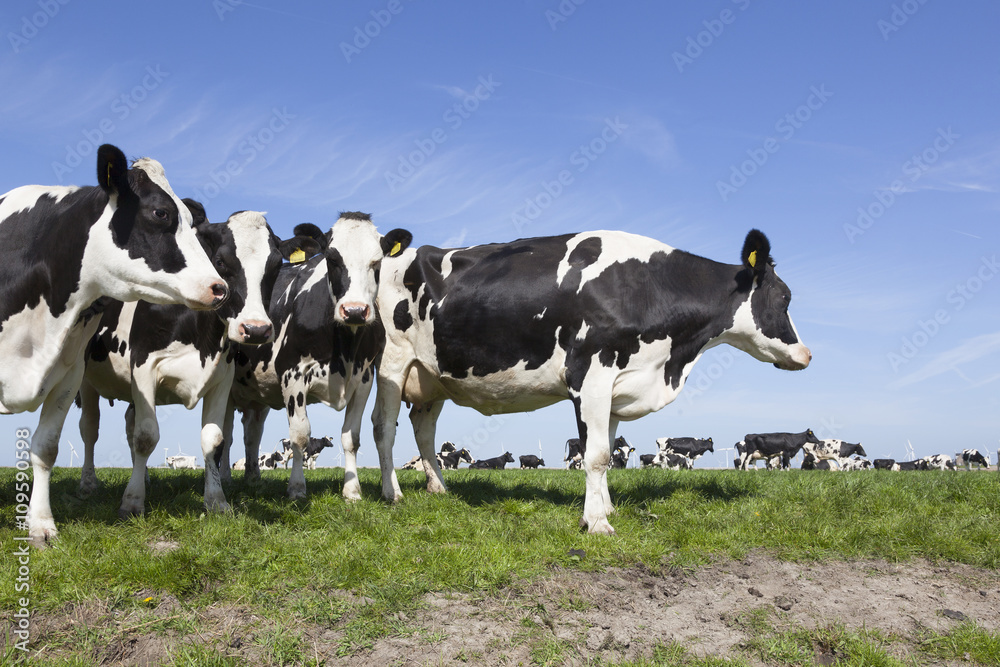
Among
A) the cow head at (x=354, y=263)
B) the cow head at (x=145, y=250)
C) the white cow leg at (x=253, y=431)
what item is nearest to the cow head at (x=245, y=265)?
the cow head at (x=145, y=250)

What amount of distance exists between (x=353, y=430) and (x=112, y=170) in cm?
446

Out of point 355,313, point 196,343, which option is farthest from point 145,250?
point 355,313

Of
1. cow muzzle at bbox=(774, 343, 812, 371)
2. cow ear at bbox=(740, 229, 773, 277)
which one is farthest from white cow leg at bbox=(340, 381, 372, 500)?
cow muzzle at bbox=(774, 343, 812, 371)

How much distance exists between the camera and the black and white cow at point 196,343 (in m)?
7.77

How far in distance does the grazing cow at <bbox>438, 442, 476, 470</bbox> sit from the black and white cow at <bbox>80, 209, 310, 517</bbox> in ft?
85.4

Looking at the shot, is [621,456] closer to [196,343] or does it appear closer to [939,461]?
[939,461]

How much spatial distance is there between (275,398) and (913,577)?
7.90 meters

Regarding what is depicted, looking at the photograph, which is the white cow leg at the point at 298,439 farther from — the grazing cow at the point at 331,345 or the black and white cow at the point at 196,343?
the black and white cow at the point at 196,343

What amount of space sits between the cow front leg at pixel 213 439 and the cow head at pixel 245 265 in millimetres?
1032

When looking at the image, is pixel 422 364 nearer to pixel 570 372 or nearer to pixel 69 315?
pixel 570 372

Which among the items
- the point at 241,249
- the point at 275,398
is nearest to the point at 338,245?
the point at 241,249

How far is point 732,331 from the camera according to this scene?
959cm

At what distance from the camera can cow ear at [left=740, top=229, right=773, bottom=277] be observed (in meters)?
9.55

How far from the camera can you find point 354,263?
9102mm
